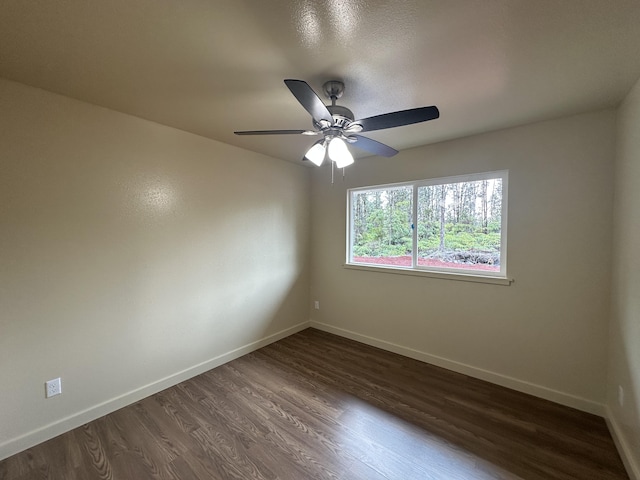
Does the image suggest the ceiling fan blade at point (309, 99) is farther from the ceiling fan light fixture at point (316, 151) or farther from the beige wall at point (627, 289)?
the beige wall at point (627, 289)

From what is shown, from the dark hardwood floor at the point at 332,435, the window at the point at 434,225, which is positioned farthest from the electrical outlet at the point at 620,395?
the window at the point at 434,225

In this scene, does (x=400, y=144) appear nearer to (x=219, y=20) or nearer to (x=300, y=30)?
(x=300, y=30)

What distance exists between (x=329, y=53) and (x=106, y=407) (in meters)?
2.91

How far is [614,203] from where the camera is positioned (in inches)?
76.8

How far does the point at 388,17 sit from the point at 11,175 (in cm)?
236

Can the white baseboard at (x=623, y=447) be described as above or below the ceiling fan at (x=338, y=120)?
below

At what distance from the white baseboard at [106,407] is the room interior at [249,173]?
0.05 feet

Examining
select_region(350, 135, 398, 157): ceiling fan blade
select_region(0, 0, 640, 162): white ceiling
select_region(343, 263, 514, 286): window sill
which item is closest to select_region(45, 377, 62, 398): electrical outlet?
select_region(0, 0, 640, 162): white ceiling

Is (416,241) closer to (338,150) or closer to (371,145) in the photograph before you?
(371,145)

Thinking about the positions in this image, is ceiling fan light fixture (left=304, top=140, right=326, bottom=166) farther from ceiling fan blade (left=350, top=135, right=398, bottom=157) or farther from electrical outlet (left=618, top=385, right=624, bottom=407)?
electrical outlet (left=618, top=385, right=624, bottom=407)

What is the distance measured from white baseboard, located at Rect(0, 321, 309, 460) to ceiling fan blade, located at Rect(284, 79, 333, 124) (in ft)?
8.31

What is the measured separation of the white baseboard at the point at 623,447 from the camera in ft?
4.87

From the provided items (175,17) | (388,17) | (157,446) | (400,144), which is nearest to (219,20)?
(175,17)

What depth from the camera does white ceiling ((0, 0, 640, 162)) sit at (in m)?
1.14
